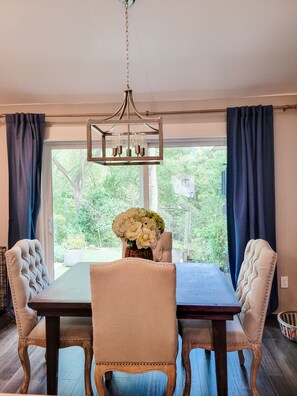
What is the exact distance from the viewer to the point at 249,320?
196cm

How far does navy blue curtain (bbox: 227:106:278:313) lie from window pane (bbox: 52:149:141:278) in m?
1.12

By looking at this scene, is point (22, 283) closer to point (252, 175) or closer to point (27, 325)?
point (27, 325)

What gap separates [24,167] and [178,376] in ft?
8.37

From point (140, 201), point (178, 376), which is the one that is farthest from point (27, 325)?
point (140, 201)

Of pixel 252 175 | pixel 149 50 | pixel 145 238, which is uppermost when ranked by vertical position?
pixel 149 50

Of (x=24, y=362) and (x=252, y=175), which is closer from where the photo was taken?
(x=24, y=362)

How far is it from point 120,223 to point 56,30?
144cm

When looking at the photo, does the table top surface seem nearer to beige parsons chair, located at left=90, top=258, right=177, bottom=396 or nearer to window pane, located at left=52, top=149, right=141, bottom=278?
beige parsons chair, located at left=90, top=258, right=177, bottom=396

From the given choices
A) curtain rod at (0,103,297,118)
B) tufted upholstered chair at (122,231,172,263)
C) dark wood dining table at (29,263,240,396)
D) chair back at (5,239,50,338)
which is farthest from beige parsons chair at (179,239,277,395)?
curtain rod at (0,103,297,118)

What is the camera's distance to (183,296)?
1.89 meters

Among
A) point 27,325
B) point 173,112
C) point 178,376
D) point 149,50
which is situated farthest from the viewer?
point 173,112

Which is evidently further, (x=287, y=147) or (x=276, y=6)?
(x=287, y=147)

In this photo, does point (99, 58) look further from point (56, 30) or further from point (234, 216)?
point (234, 216)

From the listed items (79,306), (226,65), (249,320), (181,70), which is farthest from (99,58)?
(249,320)
